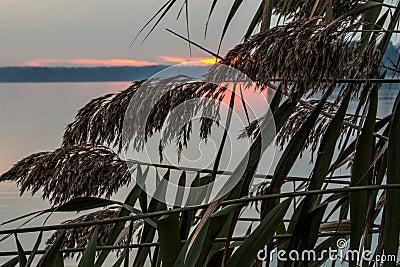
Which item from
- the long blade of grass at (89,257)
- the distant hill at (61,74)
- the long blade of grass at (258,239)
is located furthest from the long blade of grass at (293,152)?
the distant hill at (61,74)

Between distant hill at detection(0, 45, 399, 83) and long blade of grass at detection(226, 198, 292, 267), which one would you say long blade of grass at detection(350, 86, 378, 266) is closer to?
long blade of grass at detection(226, 198, 292, 267)

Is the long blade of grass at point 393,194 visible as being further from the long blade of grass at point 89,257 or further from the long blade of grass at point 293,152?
the long blade of grass at point 89,257

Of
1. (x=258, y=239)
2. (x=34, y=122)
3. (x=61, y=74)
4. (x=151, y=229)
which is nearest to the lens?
(x=258, y=239)

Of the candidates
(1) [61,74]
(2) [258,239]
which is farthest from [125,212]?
(1) [61,74]

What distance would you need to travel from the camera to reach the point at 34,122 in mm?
7273

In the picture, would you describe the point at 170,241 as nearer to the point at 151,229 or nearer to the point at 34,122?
the point at 151,229

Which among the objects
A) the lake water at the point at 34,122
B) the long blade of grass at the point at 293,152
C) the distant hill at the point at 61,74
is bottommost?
the lake water at the point at 34,122

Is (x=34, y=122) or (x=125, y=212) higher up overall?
(x=125, y=212)

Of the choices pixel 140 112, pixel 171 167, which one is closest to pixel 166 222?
pixel 140 112

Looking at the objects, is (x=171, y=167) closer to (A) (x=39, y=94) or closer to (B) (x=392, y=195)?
(B) (x=392, y=195)

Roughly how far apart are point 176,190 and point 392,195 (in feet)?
1.25

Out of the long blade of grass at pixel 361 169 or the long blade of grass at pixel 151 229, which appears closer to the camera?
the long blade of grass at pixel 361 169

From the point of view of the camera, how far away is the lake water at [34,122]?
228cm

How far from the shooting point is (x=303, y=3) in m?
1.11
